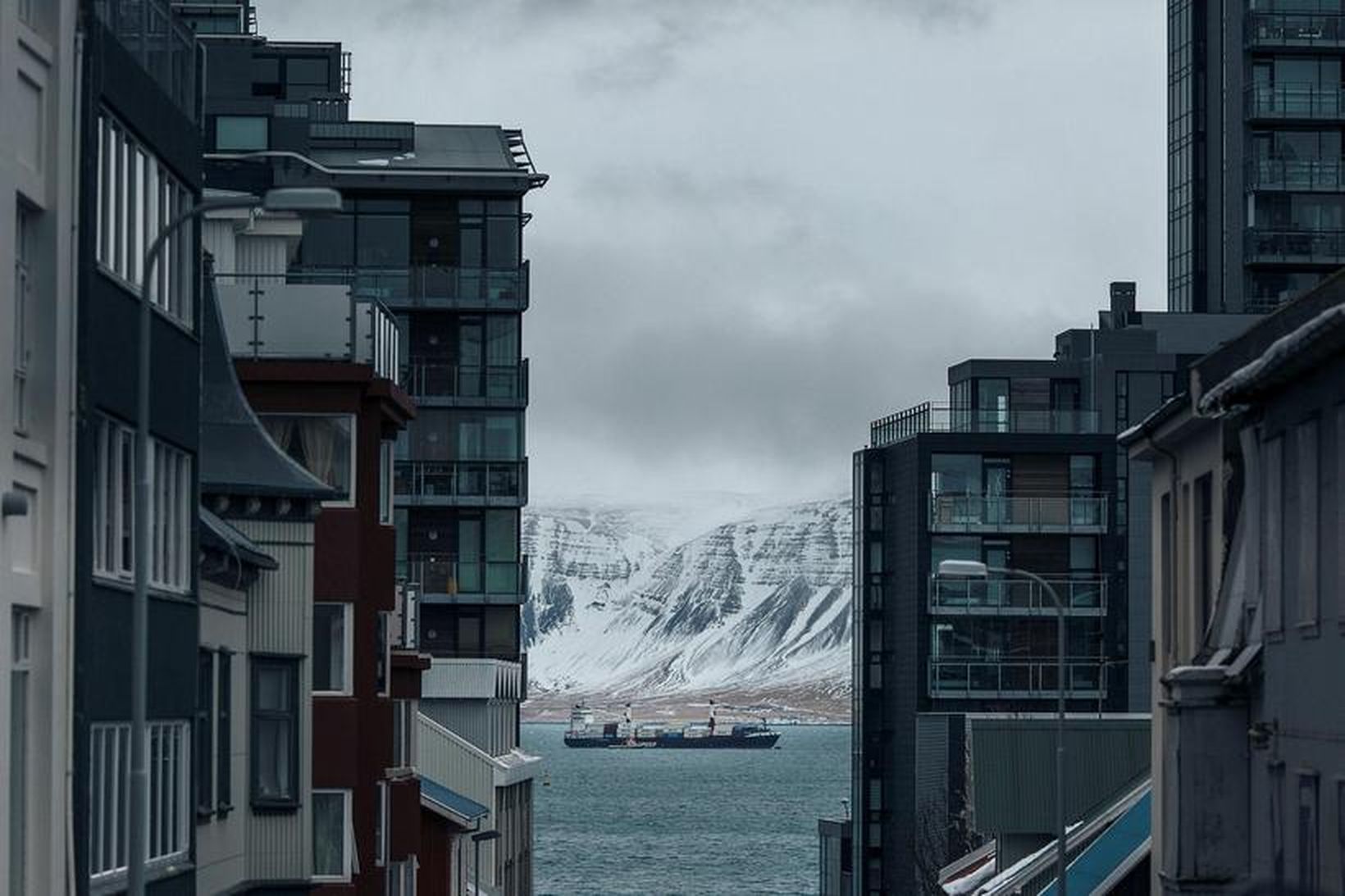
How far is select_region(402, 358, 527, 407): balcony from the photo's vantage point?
76375 millimetres

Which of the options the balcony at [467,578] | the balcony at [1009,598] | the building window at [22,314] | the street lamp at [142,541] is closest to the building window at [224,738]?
the street lamp at [142,541]

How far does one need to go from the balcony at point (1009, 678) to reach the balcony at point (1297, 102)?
16298 millimetres

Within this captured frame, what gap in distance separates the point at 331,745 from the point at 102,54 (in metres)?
16.6

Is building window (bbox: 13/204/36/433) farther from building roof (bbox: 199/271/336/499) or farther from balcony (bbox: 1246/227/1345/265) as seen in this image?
balcony (bbox: 1246/227/1345/265)

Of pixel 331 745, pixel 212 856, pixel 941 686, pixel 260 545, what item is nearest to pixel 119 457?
pixel 212 856

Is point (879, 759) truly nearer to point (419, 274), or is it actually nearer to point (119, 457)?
point (419, 274)

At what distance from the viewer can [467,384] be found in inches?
3019

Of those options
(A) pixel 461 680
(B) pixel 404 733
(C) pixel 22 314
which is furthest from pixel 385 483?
(A) pixel 461 680

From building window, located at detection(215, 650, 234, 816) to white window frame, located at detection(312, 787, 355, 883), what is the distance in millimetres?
4656

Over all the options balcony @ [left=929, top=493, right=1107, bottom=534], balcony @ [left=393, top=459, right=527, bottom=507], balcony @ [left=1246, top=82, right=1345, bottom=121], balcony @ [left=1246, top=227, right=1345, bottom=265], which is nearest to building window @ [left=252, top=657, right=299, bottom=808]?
balcony @ [left=393, top=459, right=527, bottom=507]

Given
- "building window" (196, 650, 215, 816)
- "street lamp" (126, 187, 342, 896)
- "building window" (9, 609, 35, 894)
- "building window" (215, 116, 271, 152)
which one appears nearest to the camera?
"building window" (9, 609, 35, 894)

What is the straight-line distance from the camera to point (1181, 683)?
30.2m

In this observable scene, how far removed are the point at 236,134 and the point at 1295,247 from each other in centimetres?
3900

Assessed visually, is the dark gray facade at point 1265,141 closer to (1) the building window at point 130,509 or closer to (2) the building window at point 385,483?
(2) the building window at point 385,483
